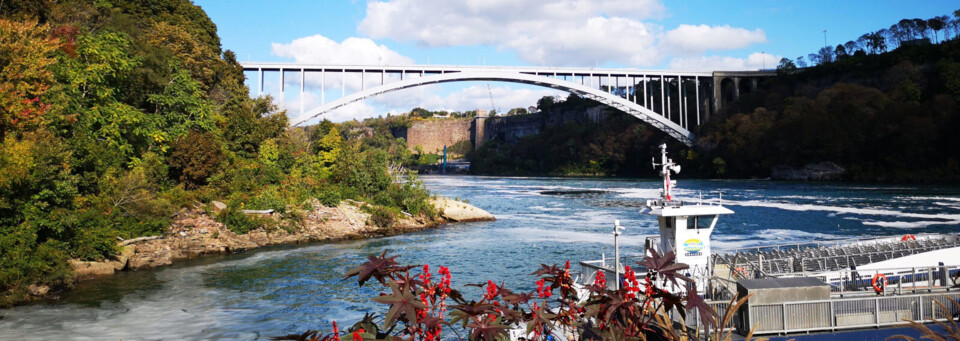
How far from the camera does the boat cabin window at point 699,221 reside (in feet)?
35.0

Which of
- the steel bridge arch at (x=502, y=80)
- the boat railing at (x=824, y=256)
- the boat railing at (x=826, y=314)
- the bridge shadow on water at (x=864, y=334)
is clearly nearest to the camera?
the boat railing at (x=826, y=314)

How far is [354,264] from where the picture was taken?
1803 cm

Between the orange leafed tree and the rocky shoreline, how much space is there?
12.4 ft

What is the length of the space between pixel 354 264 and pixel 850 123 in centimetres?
5364

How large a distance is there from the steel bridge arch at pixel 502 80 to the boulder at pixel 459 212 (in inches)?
801

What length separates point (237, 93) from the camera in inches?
1388

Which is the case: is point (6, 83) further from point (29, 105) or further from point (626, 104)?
point (626, 104)

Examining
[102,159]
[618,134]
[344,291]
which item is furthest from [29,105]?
[618,134]

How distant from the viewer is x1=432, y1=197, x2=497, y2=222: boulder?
101ft

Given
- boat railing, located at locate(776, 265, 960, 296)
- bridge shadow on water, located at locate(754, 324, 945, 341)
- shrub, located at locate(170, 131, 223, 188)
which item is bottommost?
bridge shadow on water, located at locate(754, 324, 945, 341)

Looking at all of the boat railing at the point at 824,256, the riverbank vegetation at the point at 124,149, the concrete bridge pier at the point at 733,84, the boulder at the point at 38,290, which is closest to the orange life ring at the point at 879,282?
the boat railing at the point at 824,256

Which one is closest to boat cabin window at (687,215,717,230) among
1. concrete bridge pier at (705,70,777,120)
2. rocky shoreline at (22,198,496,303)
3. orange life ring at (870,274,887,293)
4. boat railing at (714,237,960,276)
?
boat railing at (714,237,960,276)

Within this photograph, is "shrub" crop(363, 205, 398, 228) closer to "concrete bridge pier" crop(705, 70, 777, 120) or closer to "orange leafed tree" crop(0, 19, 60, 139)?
"orange leafed tree" crop(0, 19, 60, 139)

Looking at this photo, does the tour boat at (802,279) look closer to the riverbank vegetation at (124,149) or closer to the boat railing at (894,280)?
the boat railing at (894,280)
